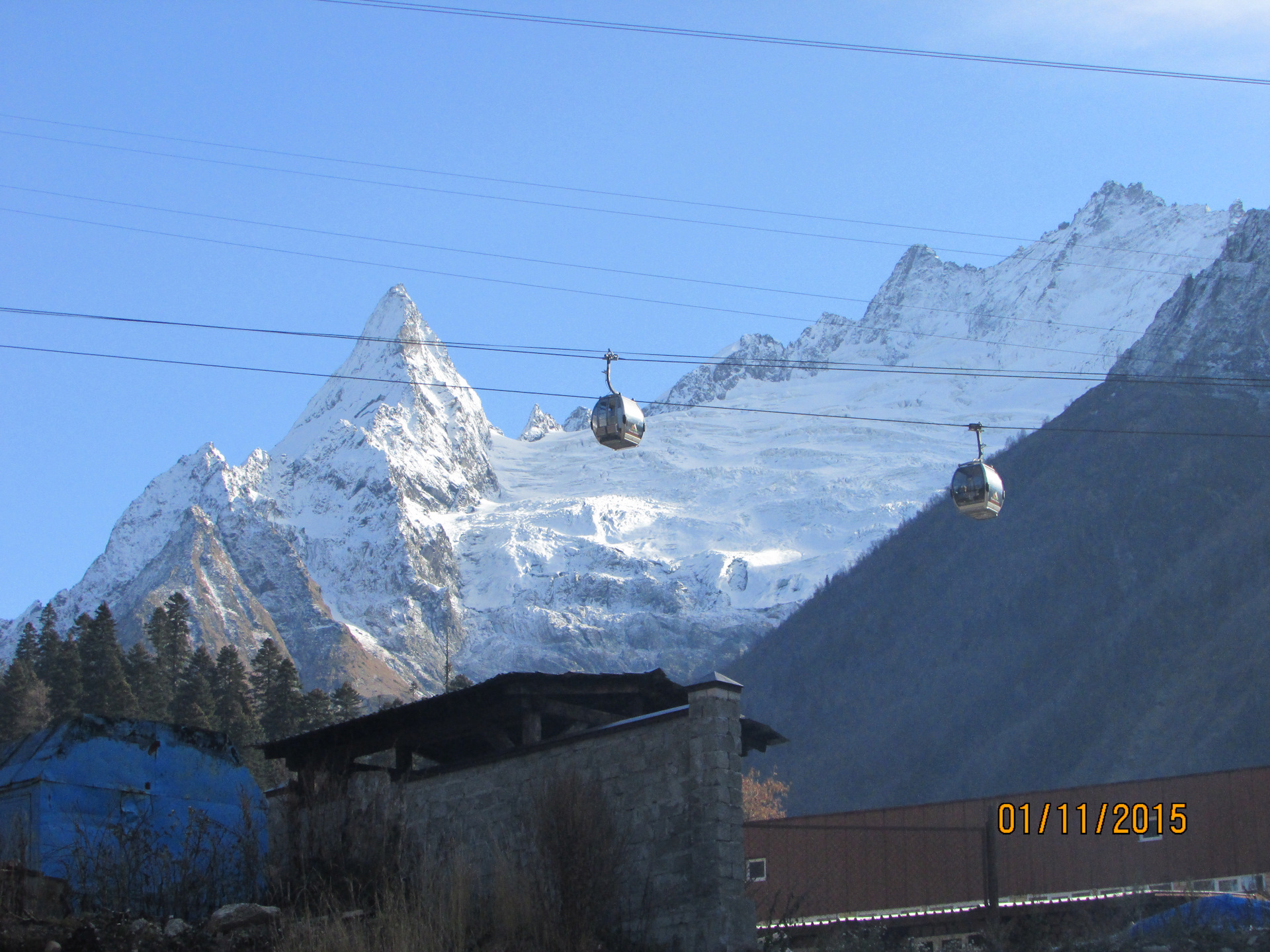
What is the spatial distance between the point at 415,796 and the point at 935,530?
140497 mm

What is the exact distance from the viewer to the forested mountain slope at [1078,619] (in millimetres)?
97438

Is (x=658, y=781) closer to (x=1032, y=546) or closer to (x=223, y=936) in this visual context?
(x=223, y=936)

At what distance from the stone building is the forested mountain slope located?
76210 millimetres

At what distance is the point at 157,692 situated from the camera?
→ 64.1 meters

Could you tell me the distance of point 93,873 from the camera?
44.9 ft

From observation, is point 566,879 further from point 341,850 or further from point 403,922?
point 341,850

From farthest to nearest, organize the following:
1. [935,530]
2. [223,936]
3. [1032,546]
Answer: [935,530] → [1032,546] → [223,936]

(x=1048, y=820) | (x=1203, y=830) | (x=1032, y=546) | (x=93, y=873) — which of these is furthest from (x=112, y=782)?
(x=1032, y=546)

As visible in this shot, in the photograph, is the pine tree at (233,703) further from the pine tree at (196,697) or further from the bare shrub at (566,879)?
the bare shrub at (566,879)

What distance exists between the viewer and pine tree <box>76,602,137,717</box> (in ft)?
193

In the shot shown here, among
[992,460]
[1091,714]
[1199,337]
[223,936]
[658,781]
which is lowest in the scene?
[223,936]

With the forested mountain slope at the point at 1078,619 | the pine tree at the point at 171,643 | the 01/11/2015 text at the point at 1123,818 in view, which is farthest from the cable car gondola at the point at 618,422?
the forested mountain slope at the point at 1078,619

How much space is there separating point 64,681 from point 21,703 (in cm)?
195

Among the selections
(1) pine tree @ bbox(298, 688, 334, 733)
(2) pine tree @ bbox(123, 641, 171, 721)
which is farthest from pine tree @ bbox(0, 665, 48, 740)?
(1) pine tree @ bbox(298, 688, 334, 733)
